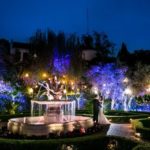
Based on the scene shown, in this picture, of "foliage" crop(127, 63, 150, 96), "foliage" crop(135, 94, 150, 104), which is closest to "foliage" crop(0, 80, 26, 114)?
"foliage" crop(127, 63, 150, 96)

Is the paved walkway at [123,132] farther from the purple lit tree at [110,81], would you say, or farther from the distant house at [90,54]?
the distant house at [90,54]

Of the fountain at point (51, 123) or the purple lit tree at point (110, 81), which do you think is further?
the purple lit tree at point (110, 81)

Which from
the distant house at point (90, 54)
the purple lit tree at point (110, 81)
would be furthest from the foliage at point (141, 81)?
the distant house at point (90, 54)

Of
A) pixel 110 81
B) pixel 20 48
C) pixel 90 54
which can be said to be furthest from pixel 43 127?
pixel 90 54

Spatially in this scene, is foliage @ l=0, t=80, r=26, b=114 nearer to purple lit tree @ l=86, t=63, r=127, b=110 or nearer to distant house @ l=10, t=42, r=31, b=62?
purple lit tree @ l=86, t=63, r=127, b=110

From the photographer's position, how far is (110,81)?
130 feet

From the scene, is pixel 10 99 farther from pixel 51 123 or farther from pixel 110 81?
pixel 51 123

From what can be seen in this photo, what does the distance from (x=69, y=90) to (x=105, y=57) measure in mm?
17626

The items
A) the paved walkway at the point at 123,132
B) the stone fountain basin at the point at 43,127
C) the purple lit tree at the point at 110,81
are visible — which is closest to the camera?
the stone fountain basin at the point at 43,127

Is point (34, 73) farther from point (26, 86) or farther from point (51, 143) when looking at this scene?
point (51, 143)

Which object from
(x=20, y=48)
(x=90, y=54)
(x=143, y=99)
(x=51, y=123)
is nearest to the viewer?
(x=51, y=123)

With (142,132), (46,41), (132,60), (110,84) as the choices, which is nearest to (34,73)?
(46,41)

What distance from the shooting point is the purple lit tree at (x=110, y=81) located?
130 feet

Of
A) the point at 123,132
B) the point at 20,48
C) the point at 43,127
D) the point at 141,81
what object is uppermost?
the point at 20,48
